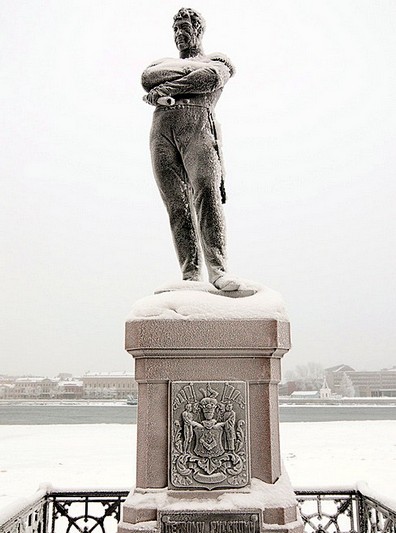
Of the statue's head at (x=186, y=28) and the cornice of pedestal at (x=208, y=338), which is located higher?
the statue's head at (x=186, y=28)

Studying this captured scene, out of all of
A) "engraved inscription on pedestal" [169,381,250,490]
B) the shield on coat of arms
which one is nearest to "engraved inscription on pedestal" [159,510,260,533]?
"engraved inscription on pedestal" [169,381,250,490]

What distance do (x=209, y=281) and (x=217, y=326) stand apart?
2.18ft

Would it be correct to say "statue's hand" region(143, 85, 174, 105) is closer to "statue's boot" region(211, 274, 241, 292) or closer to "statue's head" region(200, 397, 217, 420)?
"statue's boot" region(211, 274, 241, 292)

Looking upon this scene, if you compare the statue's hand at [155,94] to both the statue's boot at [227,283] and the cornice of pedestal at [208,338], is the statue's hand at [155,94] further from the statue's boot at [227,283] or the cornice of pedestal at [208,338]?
the cornice of pedestal at [208,338]

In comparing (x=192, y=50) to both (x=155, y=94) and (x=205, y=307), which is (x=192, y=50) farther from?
(x=205, y=307)

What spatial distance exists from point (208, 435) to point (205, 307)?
86 cm

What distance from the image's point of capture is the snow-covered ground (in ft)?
34.4

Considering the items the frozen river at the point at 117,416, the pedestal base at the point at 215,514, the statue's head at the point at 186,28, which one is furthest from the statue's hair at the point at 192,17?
the frozen river at the point at 117,416

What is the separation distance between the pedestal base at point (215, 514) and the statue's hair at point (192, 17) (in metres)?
3.72

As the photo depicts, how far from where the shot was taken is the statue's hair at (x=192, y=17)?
4.34 meters

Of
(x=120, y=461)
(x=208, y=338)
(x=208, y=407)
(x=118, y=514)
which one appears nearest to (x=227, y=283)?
(x=208, y=338)

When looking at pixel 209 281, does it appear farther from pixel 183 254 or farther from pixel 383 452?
pixel 383 452

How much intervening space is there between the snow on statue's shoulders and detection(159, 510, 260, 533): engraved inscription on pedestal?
1242mm

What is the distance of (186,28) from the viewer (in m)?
4.35
